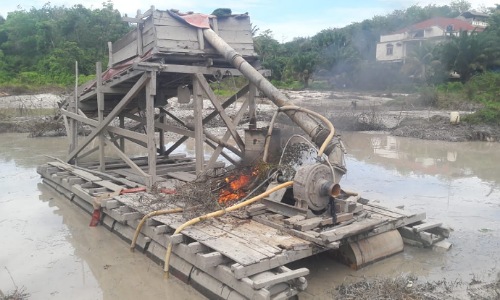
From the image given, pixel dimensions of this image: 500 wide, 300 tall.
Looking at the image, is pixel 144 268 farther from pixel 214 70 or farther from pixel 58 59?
pixel 58 59

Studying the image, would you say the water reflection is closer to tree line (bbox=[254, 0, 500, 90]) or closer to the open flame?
the open flame

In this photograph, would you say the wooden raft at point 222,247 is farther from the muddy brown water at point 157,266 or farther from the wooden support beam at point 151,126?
the wooden support beam at point 151,126

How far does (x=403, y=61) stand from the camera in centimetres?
4706

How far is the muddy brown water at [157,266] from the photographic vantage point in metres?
5.48

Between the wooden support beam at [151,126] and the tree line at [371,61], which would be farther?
the tree line at [371,61]

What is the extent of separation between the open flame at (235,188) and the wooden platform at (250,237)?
541 millimetres

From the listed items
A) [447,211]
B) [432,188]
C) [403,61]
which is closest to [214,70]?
[447,211]

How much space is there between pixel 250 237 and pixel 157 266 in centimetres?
150

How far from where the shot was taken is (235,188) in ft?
22.6

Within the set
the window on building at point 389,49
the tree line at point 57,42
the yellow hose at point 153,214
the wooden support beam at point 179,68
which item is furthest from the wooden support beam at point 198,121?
the window on building at point 389,49

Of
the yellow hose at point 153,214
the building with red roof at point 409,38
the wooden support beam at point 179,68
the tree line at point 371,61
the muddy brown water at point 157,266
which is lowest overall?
the muddy brown water at point 157,266

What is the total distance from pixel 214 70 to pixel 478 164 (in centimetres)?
889

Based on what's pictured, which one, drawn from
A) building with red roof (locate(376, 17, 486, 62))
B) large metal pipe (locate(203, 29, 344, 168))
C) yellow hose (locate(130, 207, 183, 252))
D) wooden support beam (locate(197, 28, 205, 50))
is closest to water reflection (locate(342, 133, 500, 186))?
large metal pipe (locate(203, 29, 344, 168))

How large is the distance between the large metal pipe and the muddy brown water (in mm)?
1436
